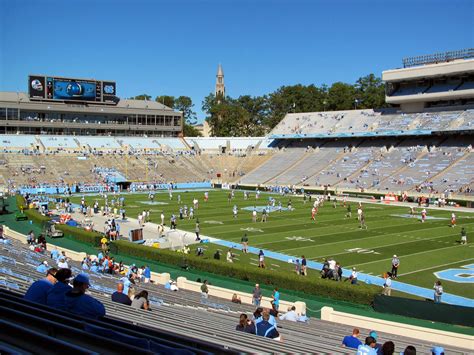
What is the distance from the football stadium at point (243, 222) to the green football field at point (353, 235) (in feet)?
0.50

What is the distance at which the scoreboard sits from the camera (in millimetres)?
70375

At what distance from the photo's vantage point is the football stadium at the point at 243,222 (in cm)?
782

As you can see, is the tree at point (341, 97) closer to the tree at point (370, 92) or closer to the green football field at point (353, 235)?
the tree at point (370, 92)

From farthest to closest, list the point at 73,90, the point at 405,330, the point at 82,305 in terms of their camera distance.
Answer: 1. the point at 73,90
2. the point at 405,330
3. the point at 82,305

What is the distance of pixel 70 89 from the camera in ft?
238

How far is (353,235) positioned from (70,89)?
5372cm

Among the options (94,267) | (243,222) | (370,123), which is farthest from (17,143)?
(94,267)

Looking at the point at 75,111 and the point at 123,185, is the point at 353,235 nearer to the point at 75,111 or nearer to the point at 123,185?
the point at 123,185

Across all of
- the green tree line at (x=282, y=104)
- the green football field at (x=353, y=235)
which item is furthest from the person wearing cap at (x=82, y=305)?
the green tree line at (x=282, y=104)

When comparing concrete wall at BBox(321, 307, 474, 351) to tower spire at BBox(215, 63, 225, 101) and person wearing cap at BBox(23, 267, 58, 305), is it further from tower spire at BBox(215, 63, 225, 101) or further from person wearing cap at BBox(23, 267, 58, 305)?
tower spire at BBox(215, 63, 225, 101)

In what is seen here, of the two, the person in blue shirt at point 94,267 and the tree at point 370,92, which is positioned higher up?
the tree at point 370,92

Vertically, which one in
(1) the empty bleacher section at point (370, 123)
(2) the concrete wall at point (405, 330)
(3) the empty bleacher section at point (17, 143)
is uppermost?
(1) the empty bleacher section at point (370, 123)

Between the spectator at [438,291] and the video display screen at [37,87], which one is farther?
the video display screen at [37,87]

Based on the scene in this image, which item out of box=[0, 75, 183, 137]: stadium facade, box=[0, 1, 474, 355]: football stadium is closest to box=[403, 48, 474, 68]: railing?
box=[0, 1, 474, 355]: football stadium
